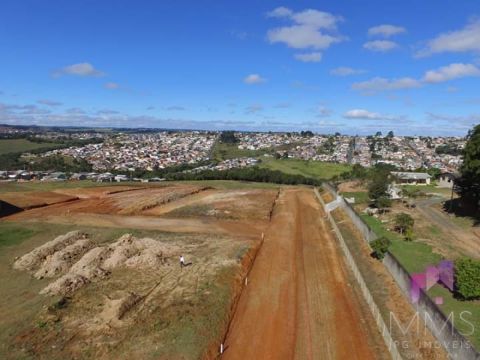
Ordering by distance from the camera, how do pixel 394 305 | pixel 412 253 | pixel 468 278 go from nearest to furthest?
pixel 468 278 → pixel 394 305 → pixel 412 253

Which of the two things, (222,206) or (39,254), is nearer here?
(39,254)

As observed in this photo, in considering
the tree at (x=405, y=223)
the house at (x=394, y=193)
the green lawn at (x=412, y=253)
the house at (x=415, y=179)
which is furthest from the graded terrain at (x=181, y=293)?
the house at (x=415, y=179)

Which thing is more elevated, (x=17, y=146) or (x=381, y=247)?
(x=381, y=247)

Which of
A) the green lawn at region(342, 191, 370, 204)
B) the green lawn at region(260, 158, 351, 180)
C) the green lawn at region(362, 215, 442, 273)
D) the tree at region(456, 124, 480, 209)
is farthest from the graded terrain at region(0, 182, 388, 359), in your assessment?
the green lawn at region(260, 158, 351, 180)

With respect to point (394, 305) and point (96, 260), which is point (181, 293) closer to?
point (96, 260)

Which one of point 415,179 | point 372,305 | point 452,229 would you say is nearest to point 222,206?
point 452,229

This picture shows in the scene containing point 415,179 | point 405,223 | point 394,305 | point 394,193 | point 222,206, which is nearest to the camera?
point 394,305

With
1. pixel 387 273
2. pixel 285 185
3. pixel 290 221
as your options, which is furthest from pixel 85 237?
pixel 285 185
